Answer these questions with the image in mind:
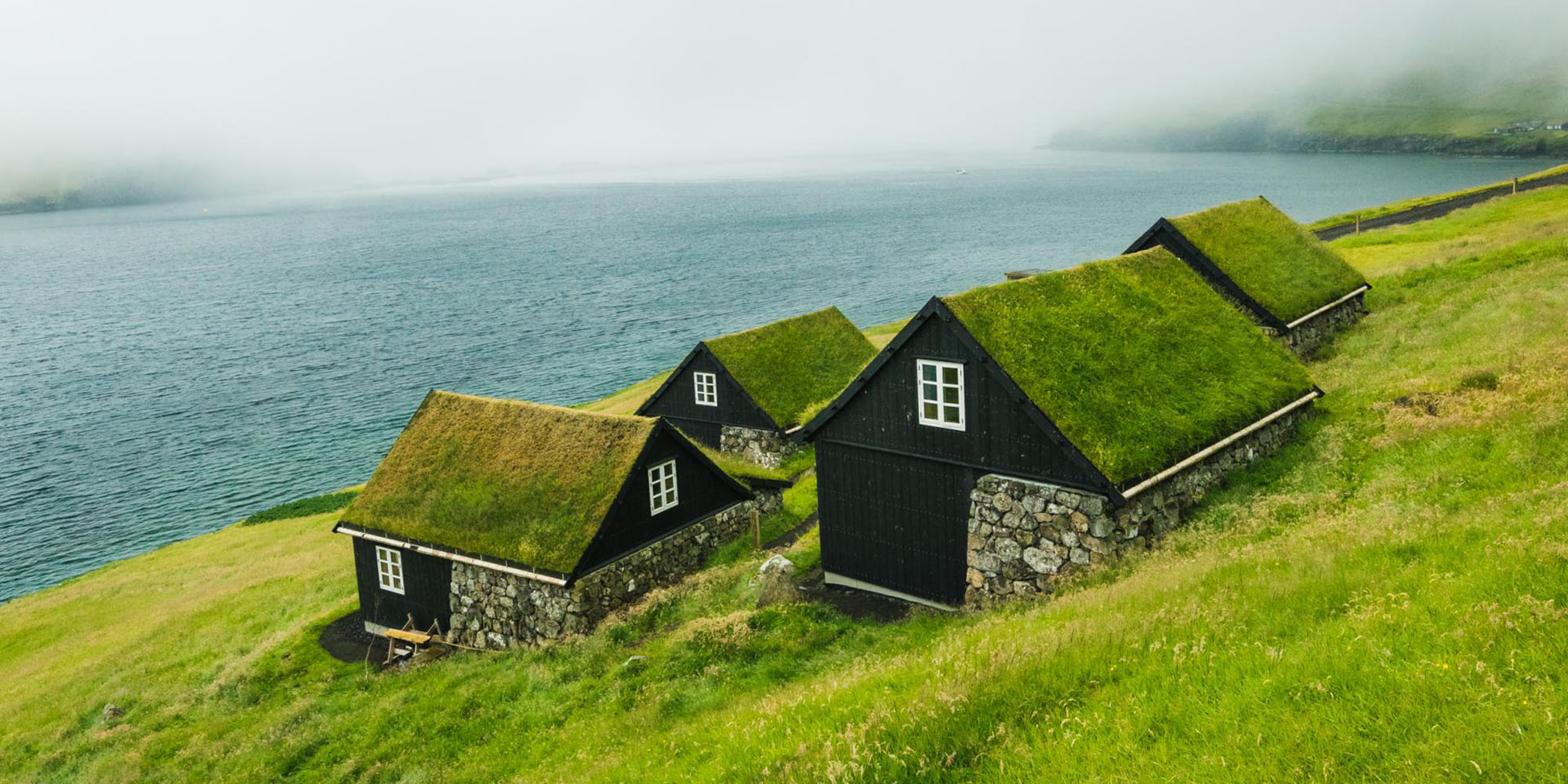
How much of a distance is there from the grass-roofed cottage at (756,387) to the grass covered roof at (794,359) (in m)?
0.05

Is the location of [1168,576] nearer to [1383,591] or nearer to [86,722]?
[1383,591]

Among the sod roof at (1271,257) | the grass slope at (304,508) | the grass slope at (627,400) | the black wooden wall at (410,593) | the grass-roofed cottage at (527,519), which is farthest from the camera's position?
the grass slope at (627,400)

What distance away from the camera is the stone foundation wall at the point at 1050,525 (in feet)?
69.1

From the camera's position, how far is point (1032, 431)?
2177cm

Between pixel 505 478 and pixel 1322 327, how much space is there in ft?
106

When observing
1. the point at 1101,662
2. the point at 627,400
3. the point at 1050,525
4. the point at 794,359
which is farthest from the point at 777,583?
the point at 627,400

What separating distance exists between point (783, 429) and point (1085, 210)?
158780 millimetres

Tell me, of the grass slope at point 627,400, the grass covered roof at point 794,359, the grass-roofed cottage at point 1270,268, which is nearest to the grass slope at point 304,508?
the grass slope at point 627,400

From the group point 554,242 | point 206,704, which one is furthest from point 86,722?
point 554,242

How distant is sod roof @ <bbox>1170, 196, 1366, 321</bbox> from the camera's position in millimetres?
36812

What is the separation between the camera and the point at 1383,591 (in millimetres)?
12070

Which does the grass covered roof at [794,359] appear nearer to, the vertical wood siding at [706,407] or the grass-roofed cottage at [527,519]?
the vertical wood siding at [706,407]

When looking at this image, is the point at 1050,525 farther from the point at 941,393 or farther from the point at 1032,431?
the point at 941,393

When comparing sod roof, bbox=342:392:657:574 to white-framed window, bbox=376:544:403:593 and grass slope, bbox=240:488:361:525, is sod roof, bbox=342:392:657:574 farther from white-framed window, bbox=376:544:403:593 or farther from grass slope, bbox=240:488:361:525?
grass slope, bbox=240:488:361:525
